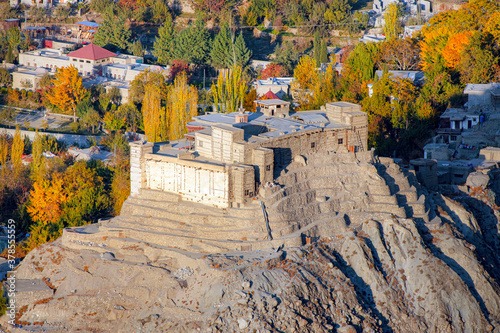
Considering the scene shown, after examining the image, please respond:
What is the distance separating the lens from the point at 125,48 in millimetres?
103750

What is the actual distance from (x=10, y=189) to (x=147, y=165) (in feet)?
68.1

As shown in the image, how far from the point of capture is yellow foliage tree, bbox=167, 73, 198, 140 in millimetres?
66500

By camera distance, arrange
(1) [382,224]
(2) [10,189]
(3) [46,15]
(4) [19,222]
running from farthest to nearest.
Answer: (3) [46,15] < (2) [10,189] < (4) [19,222] < (1) [382,224]

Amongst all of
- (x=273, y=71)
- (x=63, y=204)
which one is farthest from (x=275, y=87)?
(x=63, y=204)

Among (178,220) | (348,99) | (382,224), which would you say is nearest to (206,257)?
(178,220)

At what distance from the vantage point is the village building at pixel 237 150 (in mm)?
45625

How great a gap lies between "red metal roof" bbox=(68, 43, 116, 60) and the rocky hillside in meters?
48.7

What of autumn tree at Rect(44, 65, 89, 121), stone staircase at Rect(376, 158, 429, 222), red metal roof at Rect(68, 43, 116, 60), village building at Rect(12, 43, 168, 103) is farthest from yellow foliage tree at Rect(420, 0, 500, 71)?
red metal roof at Rect(68, 43, 116, 60)

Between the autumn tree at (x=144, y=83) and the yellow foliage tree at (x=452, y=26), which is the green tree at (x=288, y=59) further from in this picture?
the yellow foliage tree at (x=452, y=26)

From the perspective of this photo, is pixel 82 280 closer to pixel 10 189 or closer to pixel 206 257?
pixel 206 257

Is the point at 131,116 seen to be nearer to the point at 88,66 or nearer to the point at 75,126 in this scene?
the point at 75,126

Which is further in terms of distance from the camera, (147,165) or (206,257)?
(147,165)

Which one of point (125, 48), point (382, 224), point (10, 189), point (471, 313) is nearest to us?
point (471, 313)

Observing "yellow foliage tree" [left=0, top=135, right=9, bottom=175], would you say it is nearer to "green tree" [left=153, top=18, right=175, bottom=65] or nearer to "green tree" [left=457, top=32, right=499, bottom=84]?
"green tree" [left=153, top=18, right=175, bottom=65]
